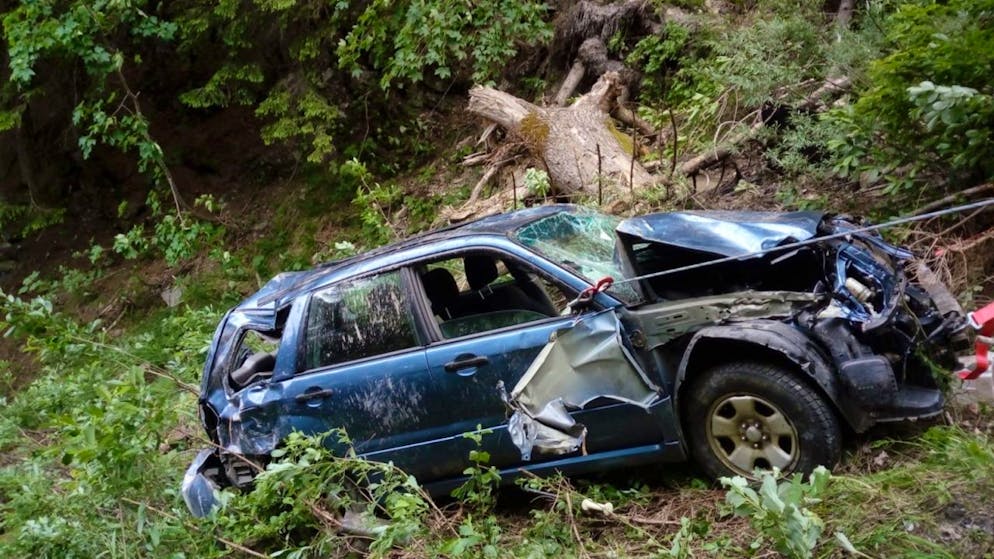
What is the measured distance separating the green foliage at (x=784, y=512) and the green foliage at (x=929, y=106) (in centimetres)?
237

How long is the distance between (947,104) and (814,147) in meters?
2.41

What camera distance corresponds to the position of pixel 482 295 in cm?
514

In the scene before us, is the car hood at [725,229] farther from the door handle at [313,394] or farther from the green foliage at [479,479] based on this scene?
the door handle at [313,394]

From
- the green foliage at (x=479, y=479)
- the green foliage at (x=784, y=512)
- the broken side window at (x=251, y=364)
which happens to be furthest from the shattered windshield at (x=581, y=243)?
the broken side window at (x=251, y=364)

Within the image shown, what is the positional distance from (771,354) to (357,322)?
237 centimetres

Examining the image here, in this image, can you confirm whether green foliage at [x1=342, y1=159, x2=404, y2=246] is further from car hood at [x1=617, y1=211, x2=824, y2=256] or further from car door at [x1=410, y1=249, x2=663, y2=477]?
car hood at [x1=617, y1=211, x2=824, y2=256]

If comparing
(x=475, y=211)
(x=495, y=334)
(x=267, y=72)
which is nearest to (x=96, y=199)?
(x=267, y=72)

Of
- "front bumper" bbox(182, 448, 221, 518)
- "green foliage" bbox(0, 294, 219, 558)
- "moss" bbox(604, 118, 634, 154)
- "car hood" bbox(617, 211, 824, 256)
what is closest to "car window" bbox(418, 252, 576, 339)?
"car hood" bbox(617, 211, 824, 256)

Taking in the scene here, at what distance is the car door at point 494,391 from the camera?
4.07 metres

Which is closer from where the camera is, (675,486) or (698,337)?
(698,337)

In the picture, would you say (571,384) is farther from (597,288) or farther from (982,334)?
(982,334)

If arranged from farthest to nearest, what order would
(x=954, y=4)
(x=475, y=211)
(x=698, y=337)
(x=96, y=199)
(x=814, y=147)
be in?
(x=96, y=199) → (x=475, y=211) → (x=814, y=147) → (x=954, y=4) → (x=698, y=337)

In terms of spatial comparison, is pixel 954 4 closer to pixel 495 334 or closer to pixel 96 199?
pixel 495 334

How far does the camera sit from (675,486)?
4.23m
